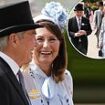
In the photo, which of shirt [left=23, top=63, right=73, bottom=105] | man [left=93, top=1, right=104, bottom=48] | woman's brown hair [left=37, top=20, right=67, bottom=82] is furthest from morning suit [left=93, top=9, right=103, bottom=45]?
shirt [left=23, top=63, right=73, bottom=105]

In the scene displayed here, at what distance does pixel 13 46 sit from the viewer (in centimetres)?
186

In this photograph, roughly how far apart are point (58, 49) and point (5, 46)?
39.6 inches

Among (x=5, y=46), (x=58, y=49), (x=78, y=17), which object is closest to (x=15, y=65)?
(x=5, y=46)

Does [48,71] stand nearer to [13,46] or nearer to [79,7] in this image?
[13,46]

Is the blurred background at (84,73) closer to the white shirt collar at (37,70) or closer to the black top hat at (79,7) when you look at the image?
the black top hat at (79,7)

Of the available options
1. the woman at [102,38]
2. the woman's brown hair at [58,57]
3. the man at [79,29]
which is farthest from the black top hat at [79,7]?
the woman's brown hair at [58,57]

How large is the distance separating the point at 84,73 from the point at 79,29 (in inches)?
25.2

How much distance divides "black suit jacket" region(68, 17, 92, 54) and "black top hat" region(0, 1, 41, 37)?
396 cm

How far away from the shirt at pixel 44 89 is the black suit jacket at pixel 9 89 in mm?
726

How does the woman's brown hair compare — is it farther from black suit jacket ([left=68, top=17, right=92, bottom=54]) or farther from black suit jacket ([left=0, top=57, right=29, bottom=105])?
black suit jacket ([left=68, top=17, right=92, bottom=54])

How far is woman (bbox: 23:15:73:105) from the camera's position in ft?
8.49

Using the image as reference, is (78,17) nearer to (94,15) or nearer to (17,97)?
(94,15)

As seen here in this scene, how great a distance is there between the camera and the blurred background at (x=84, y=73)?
6062mm

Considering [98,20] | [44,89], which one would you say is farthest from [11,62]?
[98,20]
